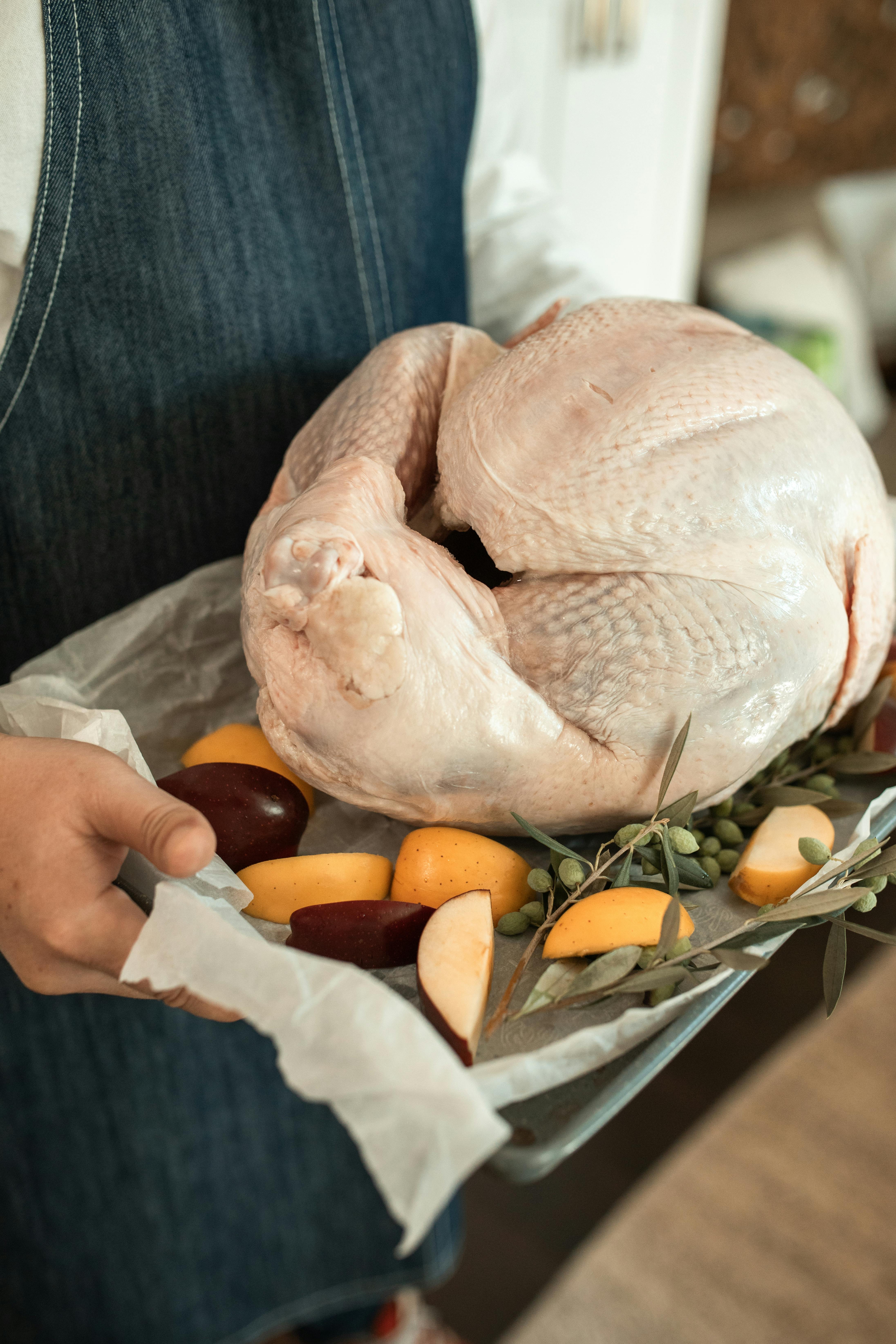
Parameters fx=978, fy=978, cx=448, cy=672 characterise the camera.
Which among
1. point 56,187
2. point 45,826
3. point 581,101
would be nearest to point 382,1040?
point 45,826

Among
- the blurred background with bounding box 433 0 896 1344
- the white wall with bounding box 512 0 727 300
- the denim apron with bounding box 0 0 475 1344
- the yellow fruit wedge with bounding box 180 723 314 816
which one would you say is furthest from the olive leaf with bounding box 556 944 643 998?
the white wall with bounding box 512 0 727 300

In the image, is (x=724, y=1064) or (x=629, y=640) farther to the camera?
(x=724, y=1064)

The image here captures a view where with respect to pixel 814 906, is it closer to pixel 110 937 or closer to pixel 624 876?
pixel 624 876

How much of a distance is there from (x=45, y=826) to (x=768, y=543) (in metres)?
0.42

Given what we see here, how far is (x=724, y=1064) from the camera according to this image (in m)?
1.51

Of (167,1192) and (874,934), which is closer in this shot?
(874,934)

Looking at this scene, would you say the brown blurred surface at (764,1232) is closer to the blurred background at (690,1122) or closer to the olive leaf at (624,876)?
the blurred background at (690,1122)

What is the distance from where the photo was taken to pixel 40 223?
0.62 meters

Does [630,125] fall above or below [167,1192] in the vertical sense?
above

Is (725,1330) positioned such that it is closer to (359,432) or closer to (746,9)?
(359,432)

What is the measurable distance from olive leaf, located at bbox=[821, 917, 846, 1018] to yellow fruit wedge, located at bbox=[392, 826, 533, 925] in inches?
6.5

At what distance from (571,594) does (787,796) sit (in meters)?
0.20

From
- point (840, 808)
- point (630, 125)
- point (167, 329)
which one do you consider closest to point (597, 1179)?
point (840, 808)

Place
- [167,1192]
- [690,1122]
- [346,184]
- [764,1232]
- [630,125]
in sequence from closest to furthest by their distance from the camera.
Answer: [346,184], [167,1192], [764,1232], [690,1122], [630,125]
